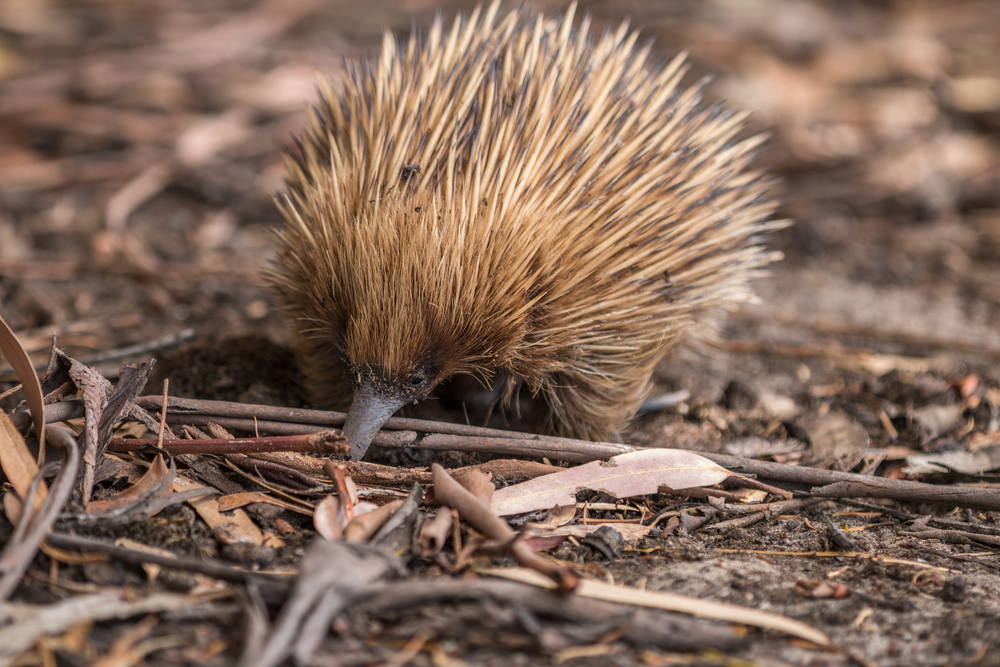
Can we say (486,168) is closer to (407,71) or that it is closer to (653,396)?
(407,71)

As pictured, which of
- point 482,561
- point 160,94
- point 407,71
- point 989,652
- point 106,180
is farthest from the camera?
point 160,94

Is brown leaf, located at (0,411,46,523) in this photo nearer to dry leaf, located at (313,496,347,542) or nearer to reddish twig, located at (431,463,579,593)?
dry leaf, located at (313,496,347,542)

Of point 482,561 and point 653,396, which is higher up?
point 653,396

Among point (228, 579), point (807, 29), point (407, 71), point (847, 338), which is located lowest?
point (228, 579)

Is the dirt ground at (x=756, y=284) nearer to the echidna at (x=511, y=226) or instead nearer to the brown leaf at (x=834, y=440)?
the brown leaf at (x=834, y=440)

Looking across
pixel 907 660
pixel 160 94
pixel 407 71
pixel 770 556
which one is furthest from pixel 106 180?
pixel 907 660

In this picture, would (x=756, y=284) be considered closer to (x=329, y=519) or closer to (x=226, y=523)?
(x=329, y=519)

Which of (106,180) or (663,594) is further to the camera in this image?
(106,180)

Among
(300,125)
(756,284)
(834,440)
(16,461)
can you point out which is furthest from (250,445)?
(300,125)
